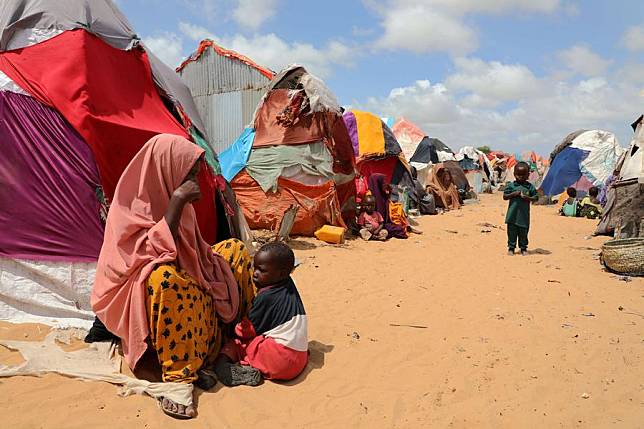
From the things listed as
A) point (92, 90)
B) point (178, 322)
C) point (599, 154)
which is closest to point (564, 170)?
point (599, 154)

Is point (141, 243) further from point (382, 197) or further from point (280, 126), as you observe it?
point (382, 197)

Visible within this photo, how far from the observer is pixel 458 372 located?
323cm

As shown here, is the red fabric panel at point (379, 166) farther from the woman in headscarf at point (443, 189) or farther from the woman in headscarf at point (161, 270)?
the woman in headscarf at point (161, 270)

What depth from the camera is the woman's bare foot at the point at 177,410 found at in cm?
254

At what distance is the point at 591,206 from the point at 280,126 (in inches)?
341

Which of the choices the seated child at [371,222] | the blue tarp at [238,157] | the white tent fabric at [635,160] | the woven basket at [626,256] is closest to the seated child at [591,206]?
the white tent fabric at [635,160]

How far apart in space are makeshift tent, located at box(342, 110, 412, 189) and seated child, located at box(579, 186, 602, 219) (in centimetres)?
472

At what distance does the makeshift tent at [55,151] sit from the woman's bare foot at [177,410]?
148 centimetres

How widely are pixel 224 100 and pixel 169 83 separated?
7.76 meters

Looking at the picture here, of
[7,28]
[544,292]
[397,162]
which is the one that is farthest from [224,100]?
[544,292]

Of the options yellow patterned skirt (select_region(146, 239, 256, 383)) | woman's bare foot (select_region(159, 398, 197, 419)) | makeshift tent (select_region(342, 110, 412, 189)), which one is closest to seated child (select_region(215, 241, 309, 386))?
yellow patterned skirt (select_region(146, 239, 256, 383))

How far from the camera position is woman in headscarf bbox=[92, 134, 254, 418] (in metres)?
2.69

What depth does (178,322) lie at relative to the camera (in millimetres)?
2701

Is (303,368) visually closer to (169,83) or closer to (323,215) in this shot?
(169,83)
